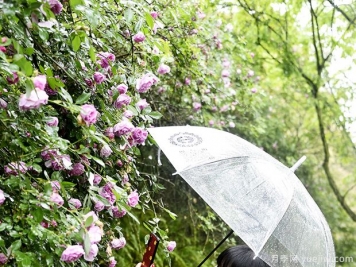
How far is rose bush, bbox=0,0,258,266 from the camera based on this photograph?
136 cm

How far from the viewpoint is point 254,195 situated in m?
2.04

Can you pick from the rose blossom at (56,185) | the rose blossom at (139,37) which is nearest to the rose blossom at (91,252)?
the rose blossom at (56,185)

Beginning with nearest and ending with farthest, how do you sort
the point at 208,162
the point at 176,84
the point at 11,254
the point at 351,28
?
the point at 11,254
the point at 208,162
the point at 176,84
the point at 351,28

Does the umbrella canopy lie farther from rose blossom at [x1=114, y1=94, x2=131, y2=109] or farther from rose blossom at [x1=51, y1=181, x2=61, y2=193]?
rose blossom at [x1=51, y1=181, x2=61, y2=193]

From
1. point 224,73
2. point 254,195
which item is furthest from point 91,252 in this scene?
point 224,73

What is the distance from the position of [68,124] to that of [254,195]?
0.78 meters

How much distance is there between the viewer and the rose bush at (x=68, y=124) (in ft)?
4.47

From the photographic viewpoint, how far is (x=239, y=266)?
225 cm

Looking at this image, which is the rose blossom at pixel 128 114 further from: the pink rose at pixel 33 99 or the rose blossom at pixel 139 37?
the pink rose at pixel 33 99

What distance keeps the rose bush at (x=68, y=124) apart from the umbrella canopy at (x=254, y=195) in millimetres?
229

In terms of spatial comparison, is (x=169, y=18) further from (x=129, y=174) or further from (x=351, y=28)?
(x=351, y=28)

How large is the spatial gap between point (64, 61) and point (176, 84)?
1.74 meters

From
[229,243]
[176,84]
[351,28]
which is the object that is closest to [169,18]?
[176,84]

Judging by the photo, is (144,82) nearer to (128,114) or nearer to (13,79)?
(128,114)
